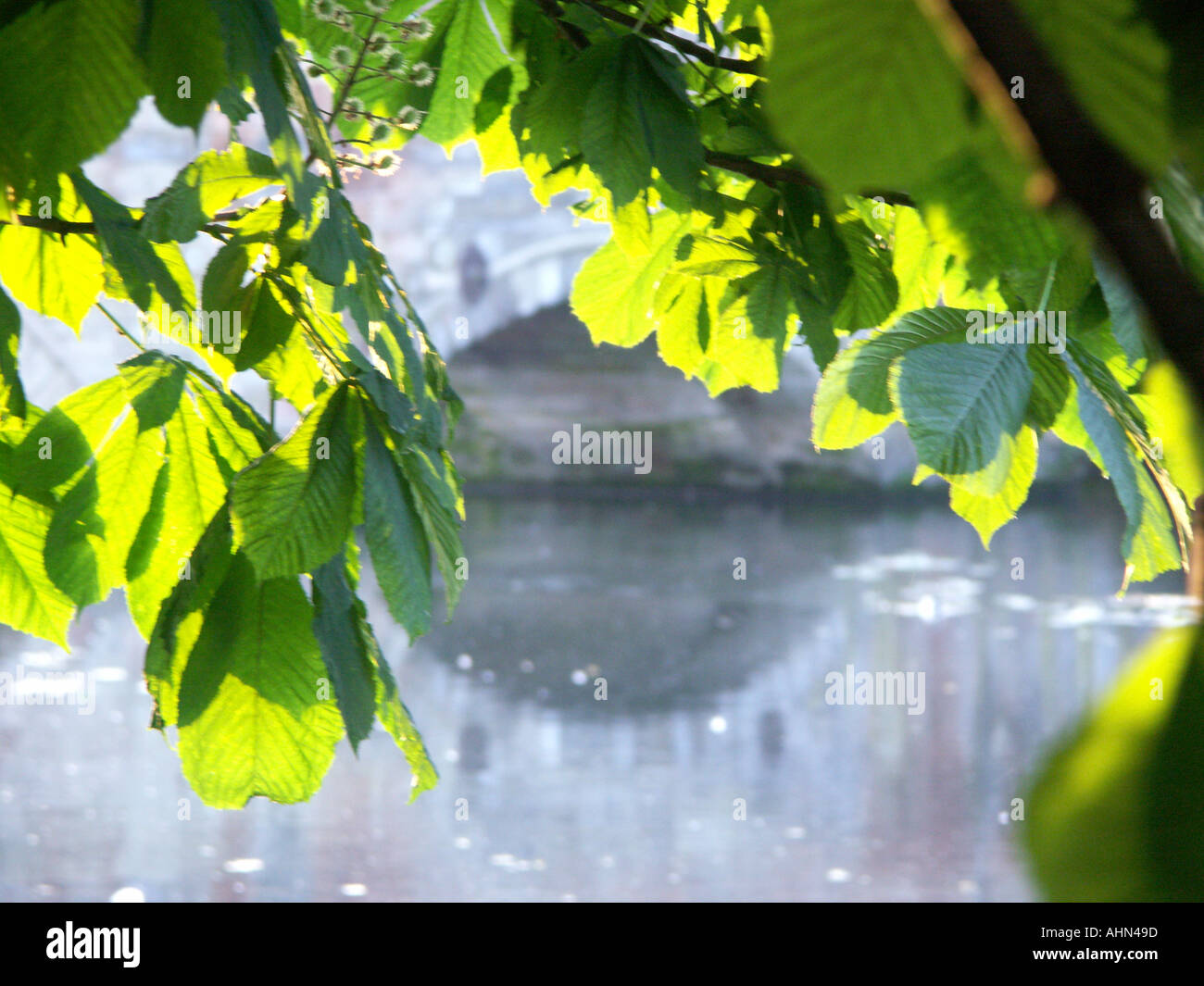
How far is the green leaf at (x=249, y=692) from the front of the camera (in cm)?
61

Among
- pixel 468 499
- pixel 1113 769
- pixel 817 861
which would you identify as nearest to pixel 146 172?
pixel 468 499

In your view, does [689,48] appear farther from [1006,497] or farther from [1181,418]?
[1181,418]

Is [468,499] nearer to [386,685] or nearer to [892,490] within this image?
[892,490]

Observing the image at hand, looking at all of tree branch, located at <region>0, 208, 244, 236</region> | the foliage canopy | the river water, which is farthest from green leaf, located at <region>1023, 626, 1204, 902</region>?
the river water

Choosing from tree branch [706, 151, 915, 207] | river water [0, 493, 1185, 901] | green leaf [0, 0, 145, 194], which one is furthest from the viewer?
river water [0, 493, 1185, 901]

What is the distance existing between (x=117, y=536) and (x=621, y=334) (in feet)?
1.60

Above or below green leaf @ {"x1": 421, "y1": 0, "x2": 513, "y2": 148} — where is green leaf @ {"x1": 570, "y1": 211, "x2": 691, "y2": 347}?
below

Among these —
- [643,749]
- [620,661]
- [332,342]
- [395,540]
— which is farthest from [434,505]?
[620,661]

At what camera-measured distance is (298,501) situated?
565 millimetres

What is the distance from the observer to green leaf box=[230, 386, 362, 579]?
558 millimetres

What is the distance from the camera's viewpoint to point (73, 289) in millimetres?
740

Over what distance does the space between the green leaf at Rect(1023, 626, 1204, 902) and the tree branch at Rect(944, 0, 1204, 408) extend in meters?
0.03

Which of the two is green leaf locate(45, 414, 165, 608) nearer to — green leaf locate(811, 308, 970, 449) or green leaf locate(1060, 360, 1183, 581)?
green leaf locate(811, 308, 970, 449)

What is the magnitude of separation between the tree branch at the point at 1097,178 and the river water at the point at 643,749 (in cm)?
163
